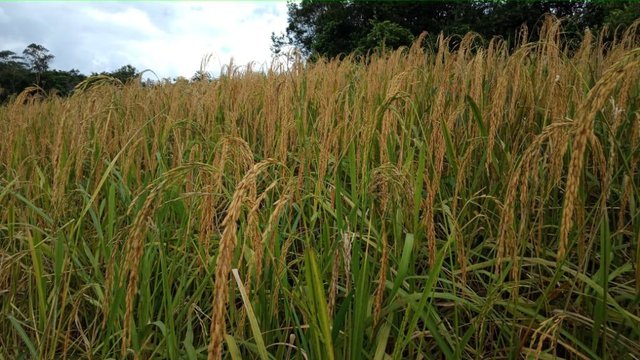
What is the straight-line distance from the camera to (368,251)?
1521 millimetres

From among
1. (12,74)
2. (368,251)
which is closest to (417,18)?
(12,74)

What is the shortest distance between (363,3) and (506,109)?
67.8 feet

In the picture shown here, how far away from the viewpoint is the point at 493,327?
1422mm

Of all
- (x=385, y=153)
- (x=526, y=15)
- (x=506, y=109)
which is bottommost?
(x=385, y=153)

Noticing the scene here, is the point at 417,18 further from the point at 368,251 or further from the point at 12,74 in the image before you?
the point at 368,251

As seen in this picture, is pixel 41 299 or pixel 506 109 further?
pixel 506 109

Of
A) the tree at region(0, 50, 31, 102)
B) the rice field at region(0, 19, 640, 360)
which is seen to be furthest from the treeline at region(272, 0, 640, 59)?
the rice field at region(0, 19, 640, 360)

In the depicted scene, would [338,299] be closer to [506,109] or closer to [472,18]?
[506,109]

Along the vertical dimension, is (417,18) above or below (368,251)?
above

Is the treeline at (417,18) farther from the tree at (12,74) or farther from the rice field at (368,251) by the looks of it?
the rice field at (368,251)

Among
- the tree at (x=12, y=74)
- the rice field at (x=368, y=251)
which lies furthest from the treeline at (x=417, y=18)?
the rice field at (x=368, y=251)

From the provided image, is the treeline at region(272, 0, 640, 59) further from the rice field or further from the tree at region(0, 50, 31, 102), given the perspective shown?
the rice field

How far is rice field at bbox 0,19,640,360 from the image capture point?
40.0 inches

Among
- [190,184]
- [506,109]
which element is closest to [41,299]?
[190,184]
